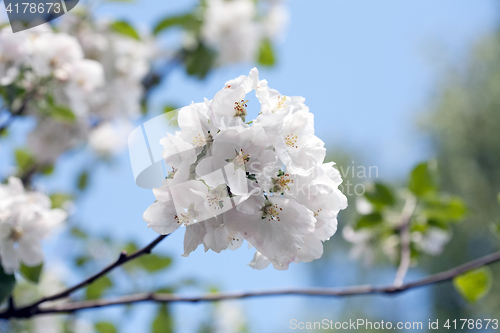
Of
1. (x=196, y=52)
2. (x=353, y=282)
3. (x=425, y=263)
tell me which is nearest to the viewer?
(x=196, y=52)

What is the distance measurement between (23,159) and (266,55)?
5.65 ft

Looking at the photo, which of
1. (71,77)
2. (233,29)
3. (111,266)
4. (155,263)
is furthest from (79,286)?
(233,29)

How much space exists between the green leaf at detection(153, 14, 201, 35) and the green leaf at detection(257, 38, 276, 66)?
0.54 meters

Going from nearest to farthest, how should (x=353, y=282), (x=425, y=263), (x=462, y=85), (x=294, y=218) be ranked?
(x=294, y=218)
(x=425, y=263)
(x=462, y=85)
(x=353, y=282)

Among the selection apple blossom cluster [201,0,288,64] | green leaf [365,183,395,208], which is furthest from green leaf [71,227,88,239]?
green leaf [365,183,395,208]

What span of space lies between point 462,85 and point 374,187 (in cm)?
937

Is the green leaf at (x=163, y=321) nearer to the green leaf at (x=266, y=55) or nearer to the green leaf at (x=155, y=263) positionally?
the green leaf at (x=155, y=263)

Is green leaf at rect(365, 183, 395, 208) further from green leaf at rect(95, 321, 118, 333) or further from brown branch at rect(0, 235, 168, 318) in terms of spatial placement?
green leaf at rect(95, 321, 118, 333)

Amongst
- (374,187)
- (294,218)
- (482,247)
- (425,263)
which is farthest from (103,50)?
(482,247)

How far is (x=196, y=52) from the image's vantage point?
2.45m

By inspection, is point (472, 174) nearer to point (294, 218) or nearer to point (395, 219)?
point (395, 219)

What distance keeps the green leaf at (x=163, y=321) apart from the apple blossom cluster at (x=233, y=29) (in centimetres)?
161

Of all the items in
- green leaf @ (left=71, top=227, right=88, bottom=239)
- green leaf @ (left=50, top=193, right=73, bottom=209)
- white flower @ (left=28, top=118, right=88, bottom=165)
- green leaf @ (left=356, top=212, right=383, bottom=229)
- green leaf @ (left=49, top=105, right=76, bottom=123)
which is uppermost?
green leaf @ (left=49, top=105, right=76, bottom=123)

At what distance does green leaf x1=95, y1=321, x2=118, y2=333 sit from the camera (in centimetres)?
189
